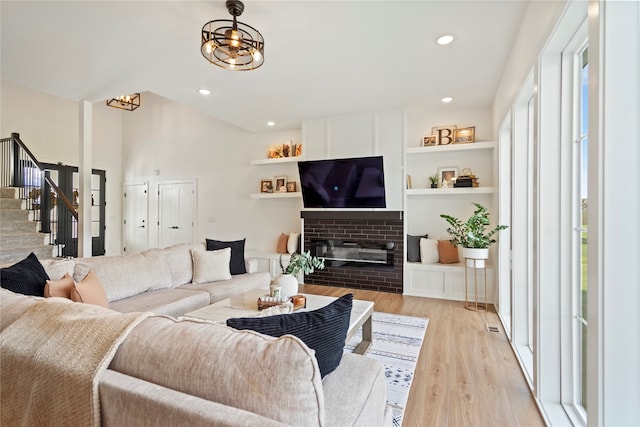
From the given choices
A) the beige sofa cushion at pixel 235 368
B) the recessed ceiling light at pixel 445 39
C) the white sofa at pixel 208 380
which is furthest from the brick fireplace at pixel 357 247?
the beige sofa cushion at pixel 235 368

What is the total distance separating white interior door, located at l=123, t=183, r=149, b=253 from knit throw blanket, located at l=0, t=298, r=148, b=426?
23.3 feet

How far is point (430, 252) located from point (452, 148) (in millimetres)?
1556

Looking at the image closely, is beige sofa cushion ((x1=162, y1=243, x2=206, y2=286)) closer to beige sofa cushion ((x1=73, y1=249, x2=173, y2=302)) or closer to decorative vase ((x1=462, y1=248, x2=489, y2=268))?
beige sofa cushion ((x1=73, y1=249, x2=173, y2=302))

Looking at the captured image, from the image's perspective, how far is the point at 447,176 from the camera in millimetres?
4742

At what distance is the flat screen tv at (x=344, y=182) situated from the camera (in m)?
4.62

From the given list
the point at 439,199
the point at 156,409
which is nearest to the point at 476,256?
the point at 439,199

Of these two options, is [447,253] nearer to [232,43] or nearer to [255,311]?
[255,311]

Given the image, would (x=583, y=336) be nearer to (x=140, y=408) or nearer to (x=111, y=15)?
(x=140, y=408)

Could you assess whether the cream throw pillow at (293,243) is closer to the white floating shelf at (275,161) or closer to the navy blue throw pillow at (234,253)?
the white floating shelf at (275,161)

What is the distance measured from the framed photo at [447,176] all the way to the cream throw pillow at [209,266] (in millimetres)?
3300

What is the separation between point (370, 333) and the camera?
285 cm

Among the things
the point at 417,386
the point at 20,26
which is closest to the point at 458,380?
the point at 417,386

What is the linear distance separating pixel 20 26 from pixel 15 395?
3.11 meters

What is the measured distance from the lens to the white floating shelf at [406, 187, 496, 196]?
425cm
